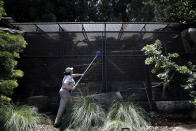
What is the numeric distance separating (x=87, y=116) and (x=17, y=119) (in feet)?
5.36

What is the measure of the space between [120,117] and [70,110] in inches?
51.1

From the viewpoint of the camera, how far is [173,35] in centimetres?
582

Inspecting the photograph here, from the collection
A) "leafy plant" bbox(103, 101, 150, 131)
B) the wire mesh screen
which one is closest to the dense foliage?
the wire mesh screen

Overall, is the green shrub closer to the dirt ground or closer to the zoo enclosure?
the dirt ground

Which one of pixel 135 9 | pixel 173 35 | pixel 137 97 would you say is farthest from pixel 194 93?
pixel 135 9

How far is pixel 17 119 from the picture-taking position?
355 centimetres

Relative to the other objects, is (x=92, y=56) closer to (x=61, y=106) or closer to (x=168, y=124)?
(x=61, y=106)

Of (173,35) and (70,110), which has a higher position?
(173,35)

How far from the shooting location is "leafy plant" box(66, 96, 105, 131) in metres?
3.51

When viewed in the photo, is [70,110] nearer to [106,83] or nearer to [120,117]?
[120,117]

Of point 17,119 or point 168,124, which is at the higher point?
point 17,119

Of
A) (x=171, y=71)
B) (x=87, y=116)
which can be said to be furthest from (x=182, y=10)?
(x=87, y=116)

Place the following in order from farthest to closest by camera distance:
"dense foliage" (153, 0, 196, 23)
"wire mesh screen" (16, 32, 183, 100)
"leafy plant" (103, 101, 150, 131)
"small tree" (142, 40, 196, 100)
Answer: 1. "dense foliage" (153, 0, 196, 23)
2. "wire mesh screen" (16, 32, 183, 100)
3. "small tree" (142, 40, 196, 100)
4. "leafy plant" (103, 101, 150, 131)

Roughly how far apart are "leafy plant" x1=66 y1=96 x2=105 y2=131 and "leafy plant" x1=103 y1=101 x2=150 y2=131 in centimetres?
23
